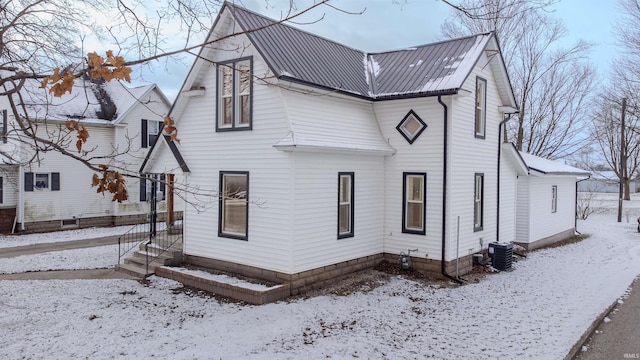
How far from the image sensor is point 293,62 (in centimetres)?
1177

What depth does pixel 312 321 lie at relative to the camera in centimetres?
910

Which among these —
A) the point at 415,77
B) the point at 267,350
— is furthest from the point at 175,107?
the point at 267,350

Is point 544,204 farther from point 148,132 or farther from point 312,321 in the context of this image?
point 148,132

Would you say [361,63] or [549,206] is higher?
[361,63]

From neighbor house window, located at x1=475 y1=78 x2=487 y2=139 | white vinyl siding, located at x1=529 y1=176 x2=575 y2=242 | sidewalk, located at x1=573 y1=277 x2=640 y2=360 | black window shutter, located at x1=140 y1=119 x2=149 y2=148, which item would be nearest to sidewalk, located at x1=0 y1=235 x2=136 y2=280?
black window shutter, located at x1=140 y1=119 x2=149 y2=148

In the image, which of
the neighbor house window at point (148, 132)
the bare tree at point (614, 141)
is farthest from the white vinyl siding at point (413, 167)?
the bare tree at point (614, 141)

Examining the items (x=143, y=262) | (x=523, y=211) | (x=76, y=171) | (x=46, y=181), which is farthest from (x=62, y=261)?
(x=523, y=211)

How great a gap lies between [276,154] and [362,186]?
304 centimetres

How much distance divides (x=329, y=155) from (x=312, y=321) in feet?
14.2

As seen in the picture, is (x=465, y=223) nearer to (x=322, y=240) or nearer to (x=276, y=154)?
(x=322, y=240)

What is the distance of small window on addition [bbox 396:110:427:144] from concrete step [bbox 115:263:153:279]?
27.8 ft

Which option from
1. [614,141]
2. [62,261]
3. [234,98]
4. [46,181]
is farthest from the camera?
[614,141]

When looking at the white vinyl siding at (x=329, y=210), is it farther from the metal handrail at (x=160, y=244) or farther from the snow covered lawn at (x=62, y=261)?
the snow covered lawn at (x=62, y=261)

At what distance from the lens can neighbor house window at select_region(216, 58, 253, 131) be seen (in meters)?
11.7
